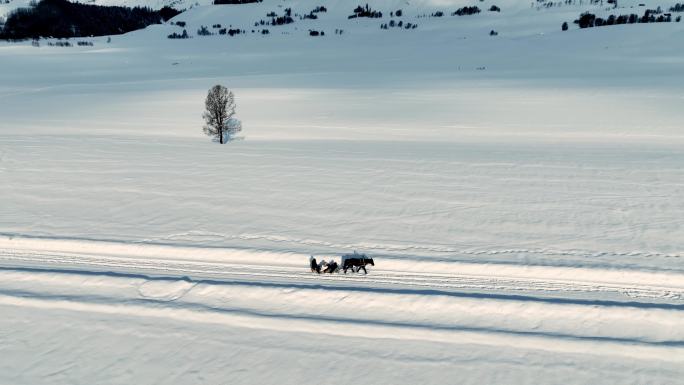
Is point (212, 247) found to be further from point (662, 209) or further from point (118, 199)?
point (662, 209)

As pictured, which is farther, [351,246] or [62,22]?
[62,22]

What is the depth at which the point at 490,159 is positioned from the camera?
20.4 metres

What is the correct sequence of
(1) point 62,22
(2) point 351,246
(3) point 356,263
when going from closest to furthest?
(3) point 356,263 < (2) point 351,246 < (1) point 62,22

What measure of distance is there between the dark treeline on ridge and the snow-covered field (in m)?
117

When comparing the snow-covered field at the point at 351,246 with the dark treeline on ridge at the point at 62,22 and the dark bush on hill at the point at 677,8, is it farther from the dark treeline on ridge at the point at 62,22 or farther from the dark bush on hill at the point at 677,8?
the dark treeline on ridge at the point at 62,22

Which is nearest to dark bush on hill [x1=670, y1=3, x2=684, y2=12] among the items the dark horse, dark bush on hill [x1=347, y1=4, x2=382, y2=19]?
dark bush on hill [x1=347, y1=4, x2=382, y2=19]

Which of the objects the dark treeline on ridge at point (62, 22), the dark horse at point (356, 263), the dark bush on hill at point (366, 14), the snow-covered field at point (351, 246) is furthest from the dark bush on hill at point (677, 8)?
the dark treeline on ridge at point (62, 22)

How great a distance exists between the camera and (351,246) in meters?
12.2

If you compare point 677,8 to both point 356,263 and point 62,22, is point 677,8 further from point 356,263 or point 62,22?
point 62,22

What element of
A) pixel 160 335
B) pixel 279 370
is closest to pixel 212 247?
pixel 160 335

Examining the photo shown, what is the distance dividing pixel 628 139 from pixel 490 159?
9825 millimetres

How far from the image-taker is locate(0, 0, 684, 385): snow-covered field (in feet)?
26.4

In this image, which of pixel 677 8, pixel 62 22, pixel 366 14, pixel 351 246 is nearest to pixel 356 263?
pixel 351 246

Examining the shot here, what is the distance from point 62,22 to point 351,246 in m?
155
